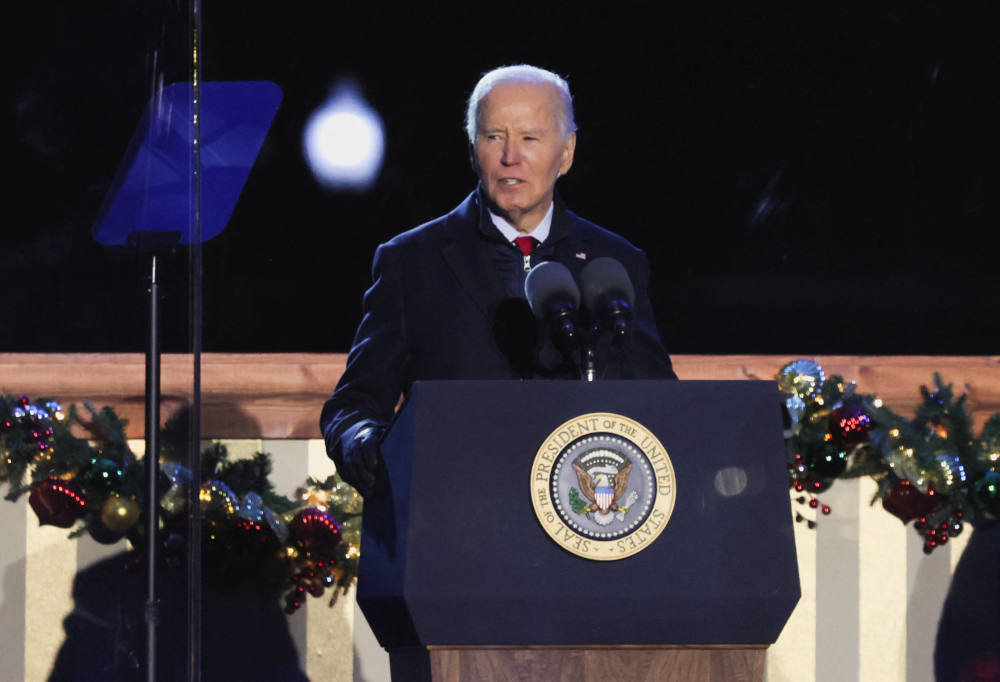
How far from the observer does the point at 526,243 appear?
5.71 ft

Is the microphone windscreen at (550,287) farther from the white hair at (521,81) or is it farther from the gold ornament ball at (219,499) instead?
the gold ornament ball at (219,499)

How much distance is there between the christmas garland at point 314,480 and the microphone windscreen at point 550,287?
1349mm

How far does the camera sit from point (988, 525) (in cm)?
293

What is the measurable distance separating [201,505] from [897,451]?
62.3 inches

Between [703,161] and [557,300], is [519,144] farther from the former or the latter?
[703,161]

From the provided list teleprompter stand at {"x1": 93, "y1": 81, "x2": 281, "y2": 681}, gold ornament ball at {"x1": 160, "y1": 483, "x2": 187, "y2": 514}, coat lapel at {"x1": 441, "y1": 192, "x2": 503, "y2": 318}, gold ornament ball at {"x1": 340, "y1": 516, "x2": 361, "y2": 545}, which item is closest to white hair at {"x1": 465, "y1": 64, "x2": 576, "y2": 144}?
coat lapel at {"x1": 441, "y1": 192, "x2": 503, "y2": 318}

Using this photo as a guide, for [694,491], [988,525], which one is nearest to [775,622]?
[694,491]

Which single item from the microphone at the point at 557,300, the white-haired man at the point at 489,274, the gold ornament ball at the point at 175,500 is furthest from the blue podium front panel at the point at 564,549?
the gold ornament ball at the point at 175,500

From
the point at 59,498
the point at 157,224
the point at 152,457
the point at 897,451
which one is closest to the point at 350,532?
the point at 59,498

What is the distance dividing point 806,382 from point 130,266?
1.64 m

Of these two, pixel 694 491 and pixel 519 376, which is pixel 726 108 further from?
pixel 694 491

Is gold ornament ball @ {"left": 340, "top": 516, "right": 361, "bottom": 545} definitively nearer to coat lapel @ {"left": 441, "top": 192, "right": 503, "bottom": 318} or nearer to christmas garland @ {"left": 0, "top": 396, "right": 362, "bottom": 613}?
christmas garland @ {"left": 0, "top": 396, "right": 362, "bottom": 613}

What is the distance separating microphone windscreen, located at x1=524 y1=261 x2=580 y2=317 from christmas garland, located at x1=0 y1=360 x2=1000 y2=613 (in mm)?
1349

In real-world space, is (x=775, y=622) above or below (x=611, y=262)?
below
